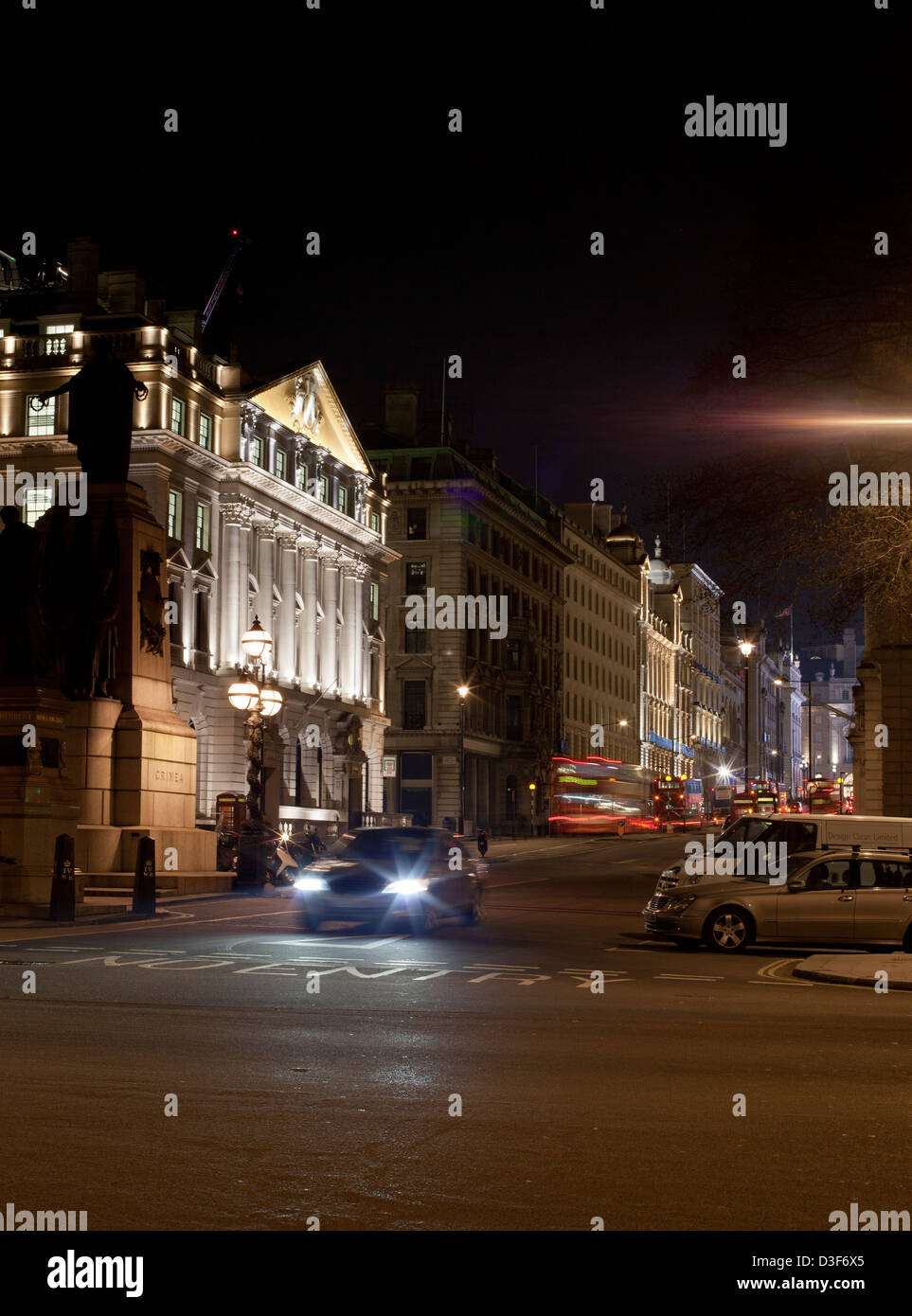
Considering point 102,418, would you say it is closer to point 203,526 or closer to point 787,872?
point 787,872

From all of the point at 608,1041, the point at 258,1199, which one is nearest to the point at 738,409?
the point at 608,1041

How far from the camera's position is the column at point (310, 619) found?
7869 centimetres

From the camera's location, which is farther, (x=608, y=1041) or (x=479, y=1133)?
(x=608, y=1041)

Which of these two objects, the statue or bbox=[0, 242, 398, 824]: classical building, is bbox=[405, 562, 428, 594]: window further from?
the statue

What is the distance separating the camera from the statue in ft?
103

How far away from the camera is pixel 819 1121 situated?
8.75 meters

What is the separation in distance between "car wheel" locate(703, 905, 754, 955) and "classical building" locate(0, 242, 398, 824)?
1572 inches

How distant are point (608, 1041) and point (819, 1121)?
338 cm

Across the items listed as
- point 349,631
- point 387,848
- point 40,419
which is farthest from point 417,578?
point 387,848

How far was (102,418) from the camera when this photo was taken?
31281mm

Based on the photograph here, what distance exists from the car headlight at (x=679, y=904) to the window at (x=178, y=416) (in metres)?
46.2
